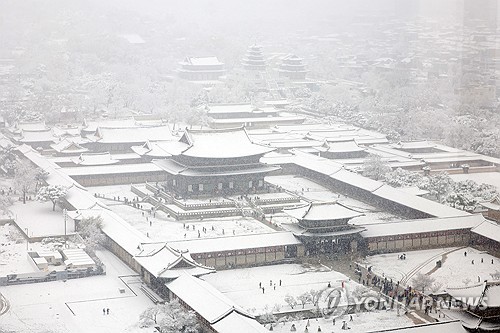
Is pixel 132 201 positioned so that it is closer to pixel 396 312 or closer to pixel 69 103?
pixel 396 312

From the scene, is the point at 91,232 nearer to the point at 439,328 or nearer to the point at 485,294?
the point at 439,328

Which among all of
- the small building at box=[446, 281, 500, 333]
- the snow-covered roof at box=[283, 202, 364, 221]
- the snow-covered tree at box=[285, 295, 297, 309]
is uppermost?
the small building at box=[446, 281, 500, 333]

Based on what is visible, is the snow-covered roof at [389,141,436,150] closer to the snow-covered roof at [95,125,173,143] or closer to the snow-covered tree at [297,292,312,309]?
the snow-covered roof at [95,125,173,143]

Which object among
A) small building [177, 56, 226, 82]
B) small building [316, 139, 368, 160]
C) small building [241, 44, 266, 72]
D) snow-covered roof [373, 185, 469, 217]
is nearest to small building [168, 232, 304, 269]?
snow-covered roof [373, 185, 469, 217]

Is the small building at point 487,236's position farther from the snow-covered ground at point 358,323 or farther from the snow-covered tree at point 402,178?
the snow-covered tree at point 402,178

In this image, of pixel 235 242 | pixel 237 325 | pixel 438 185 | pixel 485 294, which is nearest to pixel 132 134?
pixel 438 185

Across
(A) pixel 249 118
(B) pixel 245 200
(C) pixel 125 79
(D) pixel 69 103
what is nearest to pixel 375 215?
(B) pixel 245 200
